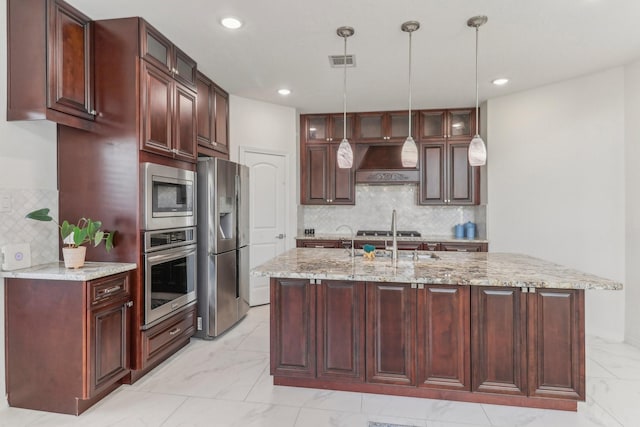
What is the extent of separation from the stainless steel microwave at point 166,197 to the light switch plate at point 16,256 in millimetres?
718

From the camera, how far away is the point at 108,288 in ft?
7.52

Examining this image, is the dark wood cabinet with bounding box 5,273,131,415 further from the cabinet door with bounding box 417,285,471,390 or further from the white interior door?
the white interior door

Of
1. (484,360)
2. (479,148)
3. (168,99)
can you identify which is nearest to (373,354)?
A: (484,360)

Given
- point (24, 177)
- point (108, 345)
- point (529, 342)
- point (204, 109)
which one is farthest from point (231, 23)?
point (529, 342)

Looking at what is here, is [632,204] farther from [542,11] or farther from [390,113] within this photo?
[390,113]

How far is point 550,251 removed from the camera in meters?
3.88

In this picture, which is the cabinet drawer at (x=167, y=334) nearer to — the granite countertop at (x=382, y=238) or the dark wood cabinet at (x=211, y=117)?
the dark wood cabinet at (x=211, y=117)

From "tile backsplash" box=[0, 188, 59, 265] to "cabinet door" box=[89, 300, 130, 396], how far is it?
0.66 m

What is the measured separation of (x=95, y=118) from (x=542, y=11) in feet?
11.0

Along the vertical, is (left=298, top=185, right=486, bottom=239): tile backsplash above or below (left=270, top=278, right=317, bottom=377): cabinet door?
above

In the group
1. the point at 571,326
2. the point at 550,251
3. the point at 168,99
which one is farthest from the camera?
the point at 550,251

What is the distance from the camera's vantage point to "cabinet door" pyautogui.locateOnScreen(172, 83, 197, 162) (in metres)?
2.95

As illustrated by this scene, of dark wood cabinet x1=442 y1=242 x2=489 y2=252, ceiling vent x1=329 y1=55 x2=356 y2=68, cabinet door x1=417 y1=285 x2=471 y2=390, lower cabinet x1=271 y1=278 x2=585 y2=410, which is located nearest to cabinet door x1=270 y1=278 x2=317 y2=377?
lower cabinet x1=271 y1=278 x2=585 y2=410

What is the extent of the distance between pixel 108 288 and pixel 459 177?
4.28 metres
